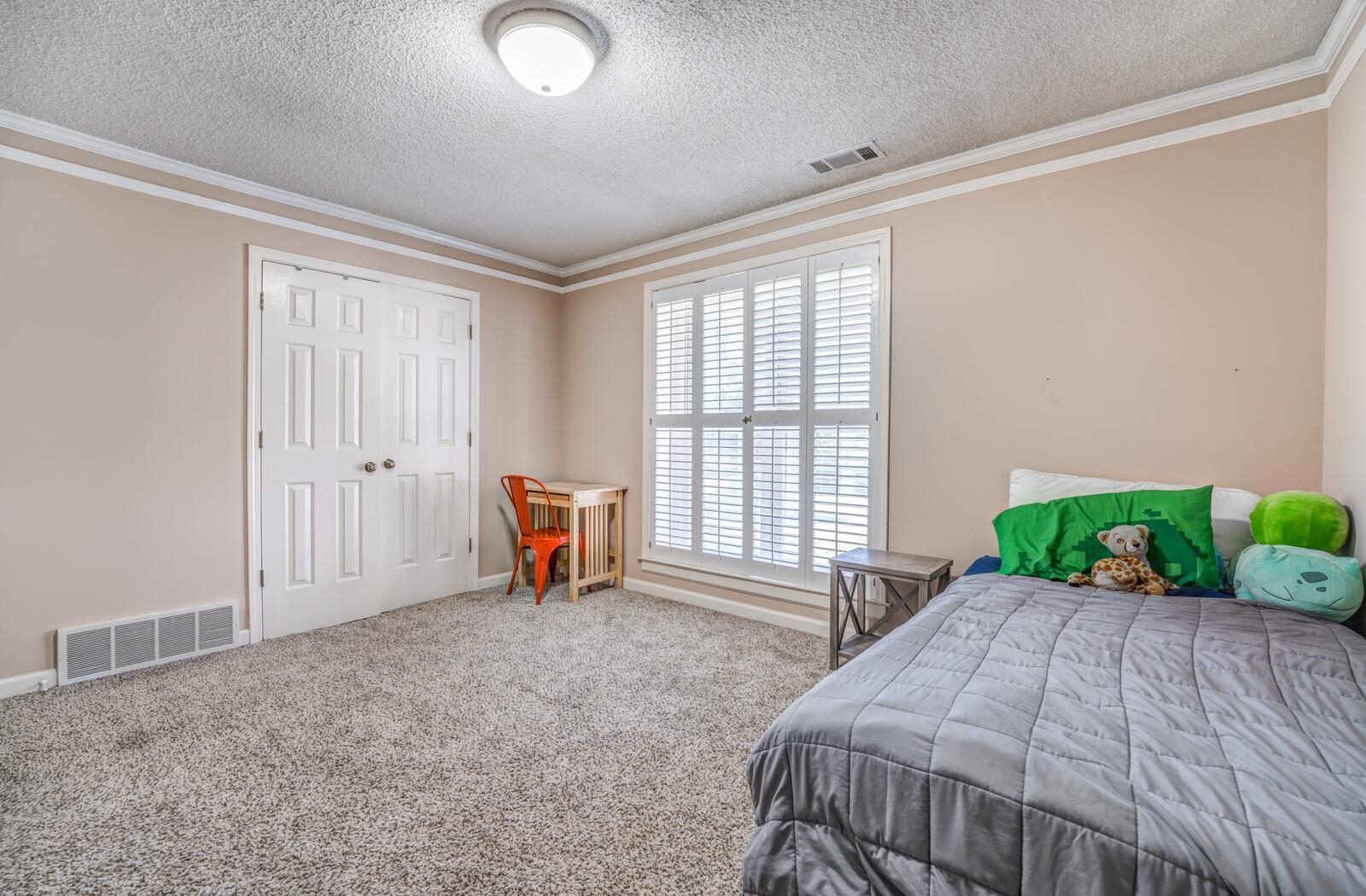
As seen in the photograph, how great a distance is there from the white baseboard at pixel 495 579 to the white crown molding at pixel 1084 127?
9.38ft

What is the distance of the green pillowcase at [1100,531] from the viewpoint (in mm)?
2092

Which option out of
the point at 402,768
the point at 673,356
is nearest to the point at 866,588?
the point at 673,356

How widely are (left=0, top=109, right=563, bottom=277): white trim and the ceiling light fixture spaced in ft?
6.75

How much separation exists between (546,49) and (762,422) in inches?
89.1

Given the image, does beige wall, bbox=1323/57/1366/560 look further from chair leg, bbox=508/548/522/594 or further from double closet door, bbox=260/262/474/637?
double closet door, bbox=260/262/474/637

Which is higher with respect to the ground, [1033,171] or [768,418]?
[1033,171]

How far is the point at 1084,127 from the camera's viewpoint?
2588 mm

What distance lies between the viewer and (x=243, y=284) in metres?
3.26

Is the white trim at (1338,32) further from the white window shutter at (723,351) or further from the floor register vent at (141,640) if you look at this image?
the floor register vent at (141,640)

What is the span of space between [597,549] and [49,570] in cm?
283

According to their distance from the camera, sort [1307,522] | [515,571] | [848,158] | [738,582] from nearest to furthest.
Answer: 1. [1307,522]
2. [848,158]
3. [738,582]
4. [515,571]

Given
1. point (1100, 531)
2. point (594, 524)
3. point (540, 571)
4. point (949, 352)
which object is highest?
point (949, 352)

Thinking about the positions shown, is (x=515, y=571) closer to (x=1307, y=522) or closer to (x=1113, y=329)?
(x=1113, y=329)

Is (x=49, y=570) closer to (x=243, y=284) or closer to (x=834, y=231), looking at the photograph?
(x=243, y=284)
